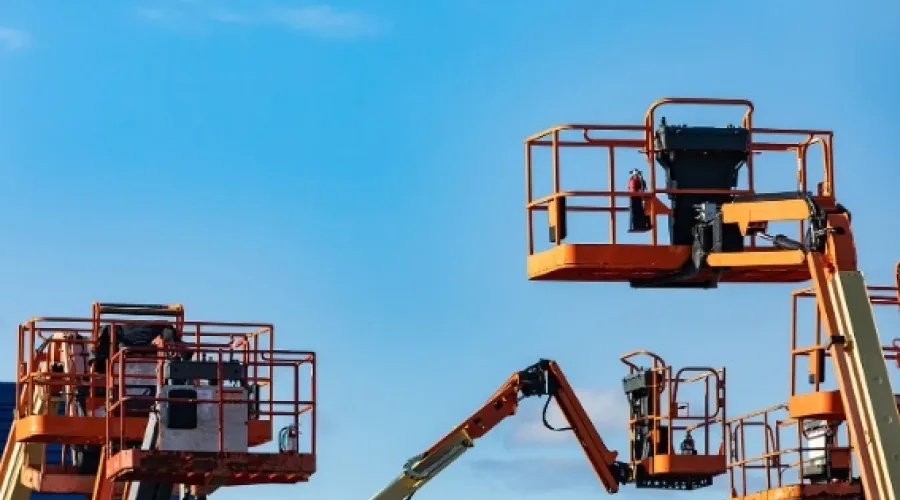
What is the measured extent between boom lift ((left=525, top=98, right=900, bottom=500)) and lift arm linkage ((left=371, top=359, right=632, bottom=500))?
734 centimetres

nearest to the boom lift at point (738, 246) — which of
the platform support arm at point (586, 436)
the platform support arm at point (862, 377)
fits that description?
the platform support arm at point (862, 377)

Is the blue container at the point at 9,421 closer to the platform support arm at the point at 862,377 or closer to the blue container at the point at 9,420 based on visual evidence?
the blue container at the point at 9,420

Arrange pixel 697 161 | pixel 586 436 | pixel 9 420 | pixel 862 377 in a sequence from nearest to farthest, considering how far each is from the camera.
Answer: pixel 862 377, pixel 697 161, pixel 586 436, pixel 9 420

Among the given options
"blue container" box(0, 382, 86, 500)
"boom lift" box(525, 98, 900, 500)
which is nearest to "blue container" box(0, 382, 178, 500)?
"blue container" box(0, 382, 86, 500)

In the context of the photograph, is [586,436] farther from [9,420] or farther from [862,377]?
[9,420]

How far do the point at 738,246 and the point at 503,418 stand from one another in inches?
358

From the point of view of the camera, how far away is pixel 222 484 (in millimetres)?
27281

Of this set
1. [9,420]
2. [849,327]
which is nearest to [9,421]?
[9,420]

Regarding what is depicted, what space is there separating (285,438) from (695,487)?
7.41 m

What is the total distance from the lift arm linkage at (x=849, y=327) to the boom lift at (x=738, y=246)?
11 mm

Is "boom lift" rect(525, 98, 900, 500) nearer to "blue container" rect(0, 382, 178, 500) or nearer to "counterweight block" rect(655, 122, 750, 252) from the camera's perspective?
"counterweight block" rect(655, 122, 750, 252)

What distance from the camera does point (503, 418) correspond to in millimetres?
31969

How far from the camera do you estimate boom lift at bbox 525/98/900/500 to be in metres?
21.2

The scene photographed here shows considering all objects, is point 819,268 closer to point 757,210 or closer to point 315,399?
point 757,210
